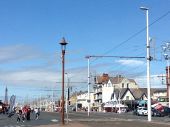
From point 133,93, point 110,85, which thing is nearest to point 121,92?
point 133,93

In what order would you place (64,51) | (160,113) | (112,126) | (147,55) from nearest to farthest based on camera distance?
1. (112,126)
2. (64,51)
3. (147,55)
4. (160,113)

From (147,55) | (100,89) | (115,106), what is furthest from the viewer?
(100,89)

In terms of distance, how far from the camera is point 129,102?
168625 mm

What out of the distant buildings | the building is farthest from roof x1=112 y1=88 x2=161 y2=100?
the building

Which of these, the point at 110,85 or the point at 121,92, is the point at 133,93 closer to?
the point at 121,92

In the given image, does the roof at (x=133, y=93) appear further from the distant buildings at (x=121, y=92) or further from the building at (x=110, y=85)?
the building at (x=110, y=85)

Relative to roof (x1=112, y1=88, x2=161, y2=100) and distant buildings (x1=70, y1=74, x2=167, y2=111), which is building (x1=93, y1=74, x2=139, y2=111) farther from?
roof (x1=112, y1=88, x2=161, y2=100)

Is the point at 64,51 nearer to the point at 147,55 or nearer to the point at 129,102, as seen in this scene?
the point at 147,55

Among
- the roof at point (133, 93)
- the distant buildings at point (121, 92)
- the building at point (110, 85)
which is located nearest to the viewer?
the distant buildings at point (121, 92)

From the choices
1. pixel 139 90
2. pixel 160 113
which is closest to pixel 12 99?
pixel 160 113

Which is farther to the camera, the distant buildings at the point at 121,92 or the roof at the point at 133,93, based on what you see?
the roof at the point at 133,93

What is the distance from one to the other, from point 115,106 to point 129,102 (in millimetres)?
13607

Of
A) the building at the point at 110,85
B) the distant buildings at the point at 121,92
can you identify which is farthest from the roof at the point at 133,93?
the building at the point at 110,85

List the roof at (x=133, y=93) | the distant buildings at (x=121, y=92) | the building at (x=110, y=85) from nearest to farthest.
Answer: the distant buildings at (x=121, y=92) < the roof at (x=133, y=93) < the building at (x=110, y=85)
